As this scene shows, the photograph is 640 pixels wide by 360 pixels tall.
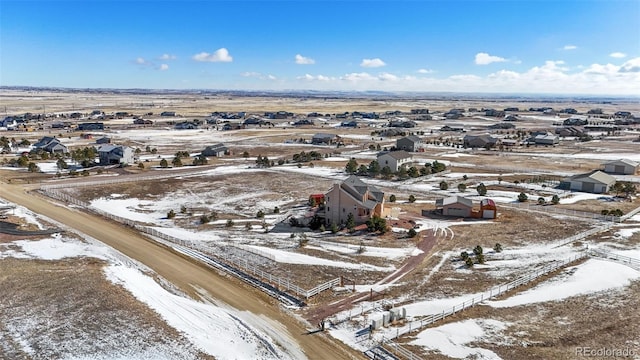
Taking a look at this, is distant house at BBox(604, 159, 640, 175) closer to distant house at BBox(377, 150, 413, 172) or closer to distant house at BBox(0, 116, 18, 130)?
distant house at BBox(377, 150, 413, 172)

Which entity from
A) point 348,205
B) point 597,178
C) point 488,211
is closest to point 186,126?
point 348,205

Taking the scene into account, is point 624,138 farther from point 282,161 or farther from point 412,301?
point 412,301

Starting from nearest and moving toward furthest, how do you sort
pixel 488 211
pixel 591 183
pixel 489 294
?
pixel 489 294, pixel 488 211, pixel 591 183

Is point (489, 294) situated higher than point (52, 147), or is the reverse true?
point (52, 147)

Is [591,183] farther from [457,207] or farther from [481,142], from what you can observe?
[481,142]

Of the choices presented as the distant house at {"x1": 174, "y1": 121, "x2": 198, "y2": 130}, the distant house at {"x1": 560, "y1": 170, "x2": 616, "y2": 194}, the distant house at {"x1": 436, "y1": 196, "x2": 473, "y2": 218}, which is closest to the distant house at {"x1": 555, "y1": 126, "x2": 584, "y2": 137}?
the distant house at {"x1": 560, "y1": 170, "x2": 616, "y2": 194}

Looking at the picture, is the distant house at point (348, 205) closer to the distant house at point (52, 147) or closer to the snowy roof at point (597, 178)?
the snowy roof at point (597, 178)

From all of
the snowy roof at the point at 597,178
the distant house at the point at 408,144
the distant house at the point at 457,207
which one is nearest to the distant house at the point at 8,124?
the distant house at the point at 408,144
